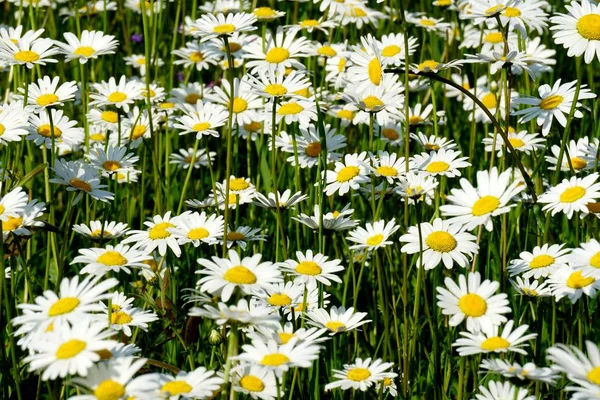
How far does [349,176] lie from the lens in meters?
2.96

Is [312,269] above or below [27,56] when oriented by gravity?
below

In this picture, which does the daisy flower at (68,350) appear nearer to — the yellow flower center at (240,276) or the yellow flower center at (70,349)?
the yellow flower center at (70,349)

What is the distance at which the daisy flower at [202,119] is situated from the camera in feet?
10.7

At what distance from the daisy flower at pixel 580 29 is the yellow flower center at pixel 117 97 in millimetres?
1623

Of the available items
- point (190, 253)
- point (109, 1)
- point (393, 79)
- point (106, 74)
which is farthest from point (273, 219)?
point (109, 1)

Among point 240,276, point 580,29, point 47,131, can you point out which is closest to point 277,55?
point 47,131

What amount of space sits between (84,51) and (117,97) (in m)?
0.22

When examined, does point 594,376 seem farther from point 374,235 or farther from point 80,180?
point 80,180

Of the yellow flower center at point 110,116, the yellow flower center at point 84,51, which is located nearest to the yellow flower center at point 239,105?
the yellow flower center at point 110,116

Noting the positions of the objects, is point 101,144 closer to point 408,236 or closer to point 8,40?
point 8,40

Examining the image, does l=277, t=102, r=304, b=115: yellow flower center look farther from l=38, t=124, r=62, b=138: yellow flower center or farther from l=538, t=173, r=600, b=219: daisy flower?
l=538, t=173, r=600, b=219: daisy flower

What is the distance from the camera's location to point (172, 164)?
13.3 feet

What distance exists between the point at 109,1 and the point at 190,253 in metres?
2.81

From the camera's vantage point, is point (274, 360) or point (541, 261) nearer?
point (274, 360)
